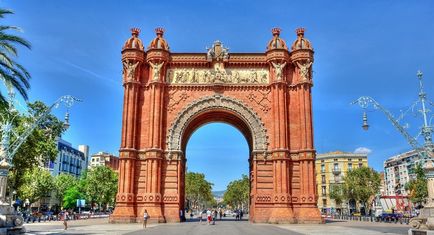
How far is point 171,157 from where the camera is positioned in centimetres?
3891

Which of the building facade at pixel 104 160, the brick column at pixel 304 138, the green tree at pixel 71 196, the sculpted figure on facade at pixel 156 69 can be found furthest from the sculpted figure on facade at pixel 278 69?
the building facade at pixel 104 160

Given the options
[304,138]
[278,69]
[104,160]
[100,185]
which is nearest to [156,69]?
[278,69]

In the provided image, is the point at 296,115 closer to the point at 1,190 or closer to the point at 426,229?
the point at 426,229

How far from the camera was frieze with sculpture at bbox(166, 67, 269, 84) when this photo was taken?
4069 centimetres

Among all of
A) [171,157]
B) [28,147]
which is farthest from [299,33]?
[28,147]

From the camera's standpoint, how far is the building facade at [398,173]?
11588cm

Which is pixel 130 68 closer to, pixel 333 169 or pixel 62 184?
pixel 62 184

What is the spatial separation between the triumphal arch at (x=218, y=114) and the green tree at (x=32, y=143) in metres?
8.81

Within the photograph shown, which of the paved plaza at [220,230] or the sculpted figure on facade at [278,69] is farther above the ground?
the sculpted figure on facade at [278,69]

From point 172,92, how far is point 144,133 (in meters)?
4.89

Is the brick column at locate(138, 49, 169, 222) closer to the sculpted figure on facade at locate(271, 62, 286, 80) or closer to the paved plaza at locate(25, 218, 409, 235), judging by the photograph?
the paved plaza at locate(25, 218, 409, 235)

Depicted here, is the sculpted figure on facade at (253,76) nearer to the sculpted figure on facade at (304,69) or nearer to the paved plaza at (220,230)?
the sculpted figure on facade at (304,69)

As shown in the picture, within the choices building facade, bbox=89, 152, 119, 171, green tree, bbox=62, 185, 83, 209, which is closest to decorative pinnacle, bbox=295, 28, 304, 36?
green tree, bbox=62, 185, 83, 209

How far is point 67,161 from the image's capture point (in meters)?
116
